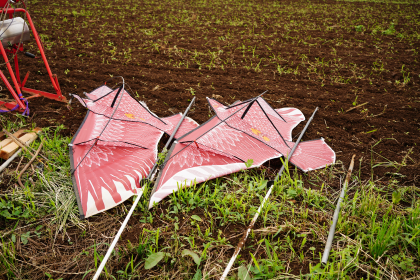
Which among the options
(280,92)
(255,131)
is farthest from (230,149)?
(280,92)

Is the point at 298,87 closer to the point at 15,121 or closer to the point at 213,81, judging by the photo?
the point at 213,81

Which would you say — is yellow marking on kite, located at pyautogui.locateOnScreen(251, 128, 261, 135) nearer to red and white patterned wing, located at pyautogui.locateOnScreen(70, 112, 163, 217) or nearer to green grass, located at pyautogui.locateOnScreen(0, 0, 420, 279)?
green grass, located at pyautogui.locateOnScreen(0, 0, 420, 279)

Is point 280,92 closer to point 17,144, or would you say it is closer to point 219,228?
point 219,228

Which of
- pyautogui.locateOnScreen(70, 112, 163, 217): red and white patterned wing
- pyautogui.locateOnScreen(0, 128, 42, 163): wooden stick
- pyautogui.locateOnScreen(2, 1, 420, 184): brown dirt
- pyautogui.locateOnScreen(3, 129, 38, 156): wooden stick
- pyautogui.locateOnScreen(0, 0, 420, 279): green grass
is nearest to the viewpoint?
pyautogui.locateOnScreen(0, 0, 420, 279): green grass

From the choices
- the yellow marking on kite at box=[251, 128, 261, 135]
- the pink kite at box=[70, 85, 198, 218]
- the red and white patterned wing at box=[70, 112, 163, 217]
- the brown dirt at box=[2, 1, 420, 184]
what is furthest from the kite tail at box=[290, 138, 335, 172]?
the red and white patterned wing at box=[70, 112, 163, 217]

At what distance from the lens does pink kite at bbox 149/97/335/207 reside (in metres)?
2.04

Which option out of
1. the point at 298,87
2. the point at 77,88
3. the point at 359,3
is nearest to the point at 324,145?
the point at 298,87

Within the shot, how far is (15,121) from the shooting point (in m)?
2.76

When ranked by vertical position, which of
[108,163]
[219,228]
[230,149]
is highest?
[230,149]

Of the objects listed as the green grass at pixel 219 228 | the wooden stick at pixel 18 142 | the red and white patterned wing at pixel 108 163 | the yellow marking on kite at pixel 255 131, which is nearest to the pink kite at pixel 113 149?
the red and white patterned wing at pixel 108 163

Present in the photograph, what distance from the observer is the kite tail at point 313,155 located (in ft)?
7.41

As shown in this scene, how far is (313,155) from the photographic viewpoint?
7.79 feet

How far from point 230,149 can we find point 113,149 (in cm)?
98

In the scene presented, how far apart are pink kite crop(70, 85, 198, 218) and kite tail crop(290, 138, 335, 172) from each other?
1061 mm
